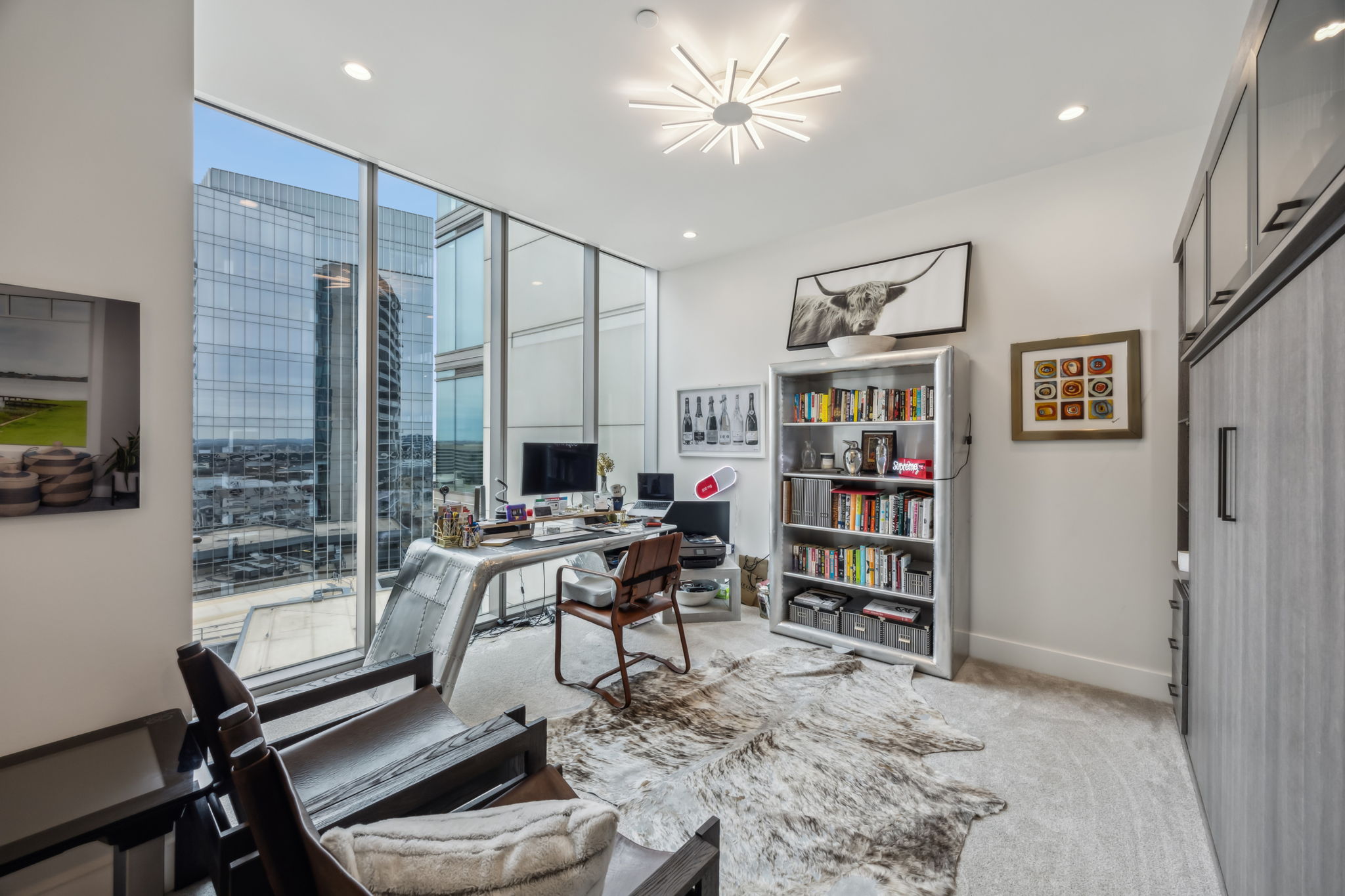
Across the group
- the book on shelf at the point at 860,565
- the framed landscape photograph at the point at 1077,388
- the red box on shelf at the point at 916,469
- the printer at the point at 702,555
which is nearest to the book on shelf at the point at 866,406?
the red box on shelf at the point at 916,469

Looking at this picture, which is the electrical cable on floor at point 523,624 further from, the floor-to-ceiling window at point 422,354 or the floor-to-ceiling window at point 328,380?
the floor-to-ceiling window at point 422,354

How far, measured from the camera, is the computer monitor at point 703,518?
404 cm

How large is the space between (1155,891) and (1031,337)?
2.47 meters

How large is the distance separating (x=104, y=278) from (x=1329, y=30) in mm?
2723

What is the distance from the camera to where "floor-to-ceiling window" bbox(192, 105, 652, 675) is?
254 cm

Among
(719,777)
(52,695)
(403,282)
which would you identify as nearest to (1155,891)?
(719,777)

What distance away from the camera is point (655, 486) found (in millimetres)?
4219

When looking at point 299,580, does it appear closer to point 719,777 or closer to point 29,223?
point 29,223

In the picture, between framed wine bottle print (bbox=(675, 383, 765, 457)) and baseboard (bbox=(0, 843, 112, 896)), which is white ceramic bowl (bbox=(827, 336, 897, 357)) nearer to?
framed wine bottle print (bbox=(675, 383, 765, 457))

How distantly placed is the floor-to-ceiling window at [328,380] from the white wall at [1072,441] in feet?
7.76

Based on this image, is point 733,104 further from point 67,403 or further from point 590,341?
point 67,403

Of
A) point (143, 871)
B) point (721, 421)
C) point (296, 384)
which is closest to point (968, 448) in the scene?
point (721, 421)

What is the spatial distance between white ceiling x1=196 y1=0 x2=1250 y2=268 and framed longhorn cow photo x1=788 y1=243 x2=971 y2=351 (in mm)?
448

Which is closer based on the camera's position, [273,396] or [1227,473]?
[1227,473]
